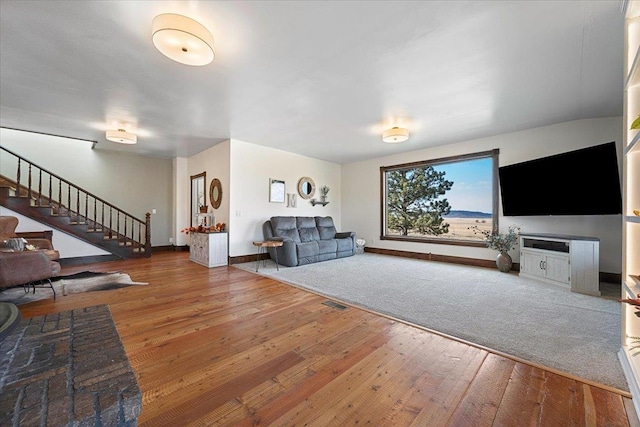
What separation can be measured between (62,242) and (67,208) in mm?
1055

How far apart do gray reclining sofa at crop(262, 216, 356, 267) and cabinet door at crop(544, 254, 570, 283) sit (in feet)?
12.1

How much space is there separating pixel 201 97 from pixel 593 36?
4.20 m

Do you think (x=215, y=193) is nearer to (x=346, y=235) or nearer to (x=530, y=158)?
(x=346, y=235)

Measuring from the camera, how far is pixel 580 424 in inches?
49.8

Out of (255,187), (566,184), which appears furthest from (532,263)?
(255,187)

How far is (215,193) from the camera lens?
5.70 metres

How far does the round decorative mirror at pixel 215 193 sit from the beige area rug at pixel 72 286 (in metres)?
2.17

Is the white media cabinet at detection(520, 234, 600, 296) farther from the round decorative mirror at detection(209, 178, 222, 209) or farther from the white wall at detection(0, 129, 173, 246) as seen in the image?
the white wall at detection(0, 129, 173, 246)

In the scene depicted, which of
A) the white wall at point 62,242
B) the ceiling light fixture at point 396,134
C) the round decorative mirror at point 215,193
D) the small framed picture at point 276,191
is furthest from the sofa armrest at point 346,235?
the white wall at point 62,242

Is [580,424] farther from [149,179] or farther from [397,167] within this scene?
[149,179]

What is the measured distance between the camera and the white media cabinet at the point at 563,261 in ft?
11.0

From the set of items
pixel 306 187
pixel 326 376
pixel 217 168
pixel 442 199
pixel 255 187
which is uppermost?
pixel 217 168

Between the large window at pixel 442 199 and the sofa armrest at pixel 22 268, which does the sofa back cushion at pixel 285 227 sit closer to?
the large window at pixel 442 199

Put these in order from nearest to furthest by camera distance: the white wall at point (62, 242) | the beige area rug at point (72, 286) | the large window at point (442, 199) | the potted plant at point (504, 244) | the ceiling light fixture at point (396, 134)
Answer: the beige area rug at point (72, 286), the ceiling light fixture at point (396, 134), the potted plant at point (504, 244), the white wall at point (62, 242), the large window at point (442, 199)
